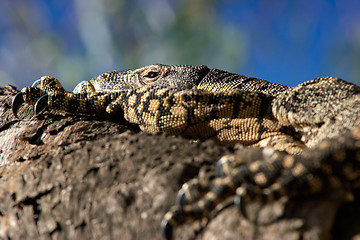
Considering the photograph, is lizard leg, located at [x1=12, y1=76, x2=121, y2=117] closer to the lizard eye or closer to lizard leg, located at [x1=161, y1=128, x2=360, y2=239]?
the lizard eye

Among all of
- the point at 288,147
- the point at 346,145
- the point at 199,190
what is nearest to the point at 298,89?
the point at 288,147

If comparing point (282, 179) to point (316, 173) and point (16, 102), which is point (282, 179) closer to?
point (316, 173)

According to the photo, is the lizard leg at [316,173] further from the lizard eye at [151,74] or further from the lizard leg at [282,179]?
the lizard eye at [151,74]

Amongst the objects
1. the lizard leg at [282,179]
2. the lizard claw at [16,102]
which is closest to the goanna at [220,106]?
the lizard claw at [16,102]

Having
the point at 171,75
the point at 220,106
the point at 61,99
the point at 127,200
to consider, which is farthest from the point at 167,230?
the point at 171,75

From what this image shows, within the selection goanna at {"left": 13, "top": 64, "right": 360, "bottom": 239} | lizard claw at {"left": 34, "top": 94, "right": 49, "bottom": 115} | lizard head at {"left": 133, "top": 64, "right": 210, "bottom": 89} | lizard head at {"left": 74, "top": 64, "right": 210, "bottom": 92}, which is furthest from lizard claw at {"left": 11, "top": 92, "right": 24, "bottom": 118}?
lizard head at {"left": 133, "top": 64, "right": 210, "bottom": 89}

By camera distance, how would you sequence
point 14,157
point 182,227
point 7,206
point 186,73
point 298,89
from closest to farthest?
1. point 182,227
2. point 7,206
3. point 14,157
4. point 298,89
5. point 186,73

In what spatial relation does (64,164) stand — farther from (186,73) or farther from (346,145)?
(186,73)
